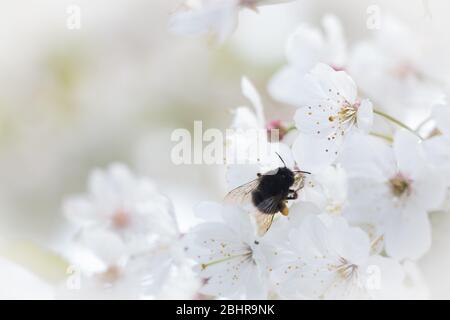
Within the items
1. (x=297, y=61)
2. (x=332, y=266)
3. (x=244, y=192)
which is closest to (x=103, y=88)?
(x=297, y=61)

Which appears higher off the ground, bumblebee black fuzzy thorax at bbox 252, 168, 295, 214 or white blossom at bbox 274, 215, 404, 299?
bumblebee black fuzzy thorax at bbox 252, 168, 295, 214

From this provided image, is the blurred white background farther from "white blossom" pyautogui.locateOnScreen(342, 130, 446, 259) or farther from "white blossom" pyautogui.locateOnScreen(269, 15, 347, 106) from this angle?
"white blossom" pyautogui.locateOnScreen(342, 130, 446, 259)

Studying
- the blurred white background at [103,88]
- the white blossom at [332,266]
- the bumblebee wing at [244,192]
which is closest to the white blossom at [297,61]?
the bumblebee wing at [244,192]

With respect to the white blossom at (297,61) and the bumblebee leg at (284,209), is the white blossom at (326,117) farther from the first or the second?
the white blossom at (297,61)

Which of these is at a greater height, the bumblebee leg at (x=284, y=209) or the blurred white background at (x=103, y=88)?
the blurred white background at (x=103, y=88)

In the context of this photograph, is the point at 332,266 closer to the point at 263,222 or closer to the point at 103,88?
the point at 263,222

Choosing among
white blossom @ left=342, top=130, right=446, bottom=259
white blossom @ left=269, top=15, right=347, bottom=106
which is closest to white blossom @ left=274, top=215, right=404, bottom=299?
white blossom @ left=342, top=130, right=446, bottom=259

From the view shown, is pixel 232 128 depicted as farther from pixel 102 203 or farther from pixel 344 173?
pixel 102 203
